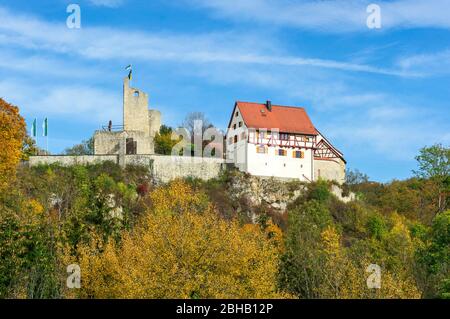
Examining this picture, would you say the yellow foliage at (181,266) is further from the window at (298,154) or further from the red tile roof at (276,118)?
the red tile roof at (276,118)

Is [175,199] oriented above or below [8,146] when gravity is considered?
below

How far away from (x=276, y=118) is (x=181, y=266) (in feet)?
116

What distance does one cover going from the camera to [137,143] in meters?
60.4

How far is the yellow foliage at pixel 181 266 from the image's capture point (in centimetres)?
2809

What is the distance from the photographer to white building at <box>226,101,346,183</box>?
200ft

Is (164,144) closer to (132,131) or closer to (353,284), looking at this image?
(132,131)

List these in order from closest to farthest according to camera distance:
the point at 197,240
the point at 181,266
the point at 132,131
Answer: the point at 181,266 → the point at 197,240 → the point at 132,131

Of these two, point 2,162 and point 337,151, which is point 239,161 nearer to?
point 337,151

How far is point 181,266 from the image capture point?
2988 centimetres

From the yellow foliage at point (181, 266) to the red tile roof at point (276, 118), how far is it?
27.0 m

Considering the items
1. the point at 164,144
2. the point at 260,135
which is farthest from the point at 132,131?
the point at 260,135
